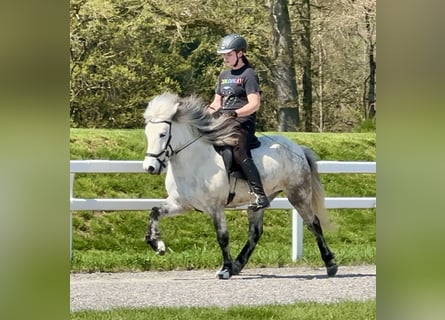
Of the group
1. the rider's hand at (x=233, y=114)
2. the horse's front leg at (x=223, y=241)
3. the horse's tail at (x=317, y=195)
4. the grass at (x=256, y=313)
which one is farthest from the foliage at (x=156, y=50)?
the grass at (x=256, y=313)

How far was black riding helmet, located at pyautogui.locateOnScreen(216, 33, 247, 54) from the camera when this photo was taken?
182 inches

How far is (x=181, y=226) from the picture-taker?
4.73 m

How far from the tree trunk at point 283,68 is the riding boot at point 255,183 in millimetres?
304

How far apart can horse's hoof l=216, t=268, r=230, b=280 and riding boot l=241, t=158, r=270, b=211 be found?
404 mm

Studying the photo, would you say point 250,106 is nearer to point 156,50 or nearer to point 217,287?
point 156,50

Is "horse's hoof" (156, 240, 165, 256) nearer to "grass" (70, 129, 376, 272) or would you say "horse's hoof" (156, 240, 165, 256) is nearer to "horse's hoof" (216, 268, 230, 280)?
"grass" (70, 129, 376, 272)

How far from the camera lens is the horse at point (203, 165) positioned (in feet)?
15.2

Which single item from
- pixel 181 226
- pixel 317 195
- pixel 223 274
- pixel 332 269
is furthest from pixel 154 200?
pixel 332 269

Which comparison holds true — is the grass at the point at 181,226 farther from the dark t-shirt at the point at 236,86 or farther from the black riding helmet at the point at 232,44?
the black riding helmet at the point at 232,44
